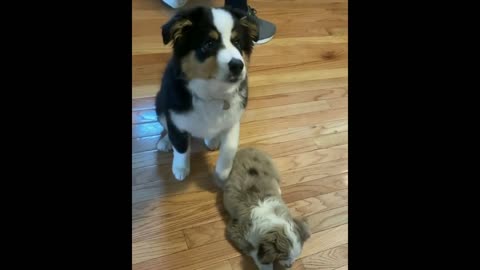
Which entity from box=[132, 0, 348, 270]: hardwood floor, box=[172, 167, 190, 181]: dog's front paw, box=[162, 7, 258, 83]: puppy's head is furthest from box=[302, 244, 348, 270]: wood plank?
box=[162, 7, 258, 83]: puppy's head

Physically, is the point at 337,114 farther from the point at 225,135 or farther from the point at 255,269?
the point at 255,269

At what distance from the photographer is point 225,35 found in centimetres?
141

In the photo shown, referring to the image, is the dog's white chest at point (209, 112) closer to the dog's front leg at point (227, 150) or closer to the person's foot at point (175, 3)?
the dog's front leg at point (227, 150)

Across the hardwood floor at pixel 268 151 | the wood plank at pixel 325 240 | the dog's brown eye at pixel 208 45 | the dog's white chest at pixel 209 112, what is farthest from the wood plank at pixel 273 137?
the dog's brown eye at pixel 208 45

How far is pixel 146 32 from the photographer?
103 inches

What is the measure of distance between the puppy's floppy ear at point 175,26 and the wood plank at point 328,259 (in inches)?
43.2

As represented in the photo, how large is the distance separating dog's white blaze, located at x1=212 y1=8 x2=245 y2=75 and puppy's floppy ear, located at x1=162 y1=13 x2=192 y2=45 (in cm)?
11

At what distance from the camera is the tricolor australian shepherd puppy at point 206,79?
55.1 inches

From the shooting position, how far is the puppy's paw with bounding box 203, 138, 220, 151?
197 cm

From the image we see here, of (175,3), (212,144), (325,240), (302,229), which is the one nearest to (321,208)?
(325,240)

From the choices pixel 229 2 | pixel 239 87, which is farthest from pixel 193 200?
pixel 229 2

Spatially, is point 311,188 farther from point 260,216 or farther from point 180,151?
point 180,151
